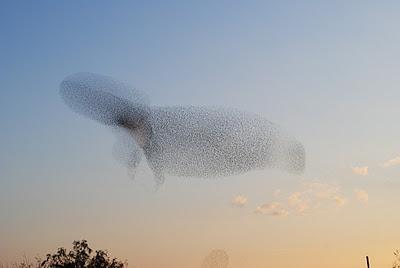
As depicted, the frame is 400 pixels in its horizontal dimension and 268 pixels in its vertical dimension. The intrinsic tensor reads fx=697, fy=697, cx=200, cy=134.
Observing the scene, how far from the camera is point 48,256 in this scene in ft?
366

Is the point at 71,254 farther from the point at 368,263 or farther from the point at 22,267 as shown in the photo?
the point at 368,263

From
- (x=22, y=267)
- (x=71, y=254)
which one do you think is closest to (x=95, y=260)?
(x=71, y=254)

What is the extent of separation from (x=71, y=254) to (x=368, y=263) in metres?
46.5

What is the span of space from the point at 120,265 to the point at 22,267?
1795 centimetres

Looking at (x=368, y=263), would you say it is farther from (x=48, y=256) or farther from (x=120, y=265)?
(x=48, y=256)

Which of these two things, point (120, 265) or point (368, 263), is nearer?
point (368, 263)

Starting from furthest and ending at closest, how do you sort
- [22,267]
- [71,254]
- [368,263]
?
[22,267] → [71,254] → [368,263]

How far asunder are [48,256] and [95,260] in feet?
24.6

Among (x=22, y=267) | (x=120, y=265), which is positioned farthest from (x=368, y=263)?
(x=22, y=267)

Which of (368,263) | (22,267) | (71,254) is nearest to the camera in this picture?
(368,263)

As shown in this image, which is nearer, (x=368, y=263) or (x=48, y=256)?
(x=368, y=263)

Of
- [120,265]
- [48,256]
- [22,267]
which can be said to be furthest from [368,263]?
[22,267]

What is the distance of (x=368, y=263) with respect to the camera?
9562cm

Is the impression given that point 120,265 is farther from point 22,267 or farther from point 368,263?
point 368,263
